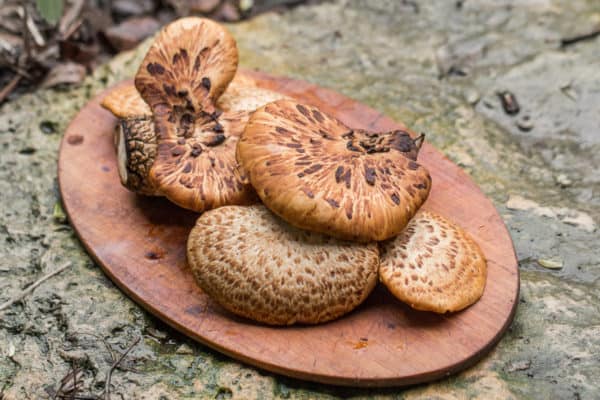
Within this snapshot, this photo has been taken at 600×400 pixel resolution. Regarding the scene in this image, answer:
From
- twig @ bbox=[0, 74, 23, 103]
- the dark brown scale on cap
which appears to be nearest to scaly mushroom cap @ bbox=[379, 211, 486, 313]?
the dark brown scale on cap

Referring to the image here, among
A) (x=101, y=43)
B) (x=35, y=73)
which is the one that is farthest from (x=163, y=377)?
(x=101, y=43)

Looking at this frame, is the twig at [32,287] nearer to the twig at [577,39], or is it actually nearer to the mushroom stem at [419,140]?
the mushroom stem at [419,140]

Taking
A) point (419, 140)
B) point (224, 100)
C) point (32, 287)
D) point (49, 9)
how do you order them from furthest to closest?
point (49, 9) < point (224, 100) < point (419, 140) < point (32, 287)

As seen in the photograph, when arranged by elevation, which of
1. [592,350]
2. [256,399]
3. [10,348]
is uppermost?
[592,350]

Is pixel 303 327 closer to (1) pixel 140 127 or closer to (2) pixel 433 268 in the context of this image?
(2) pixel 433 268

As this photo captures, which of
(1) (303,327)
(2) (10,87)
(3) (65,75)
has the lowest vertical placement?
(2) (10,87)

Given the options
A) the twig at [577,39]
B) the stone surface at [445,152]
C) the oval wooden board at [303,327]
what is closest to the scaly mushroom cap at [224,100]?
the oval wooden board at [303,327]

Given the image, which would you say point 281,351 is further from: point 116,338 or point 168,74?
point 168,74

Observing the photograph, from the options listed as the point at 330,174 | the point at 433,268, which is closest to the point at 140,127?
the point at 330,174

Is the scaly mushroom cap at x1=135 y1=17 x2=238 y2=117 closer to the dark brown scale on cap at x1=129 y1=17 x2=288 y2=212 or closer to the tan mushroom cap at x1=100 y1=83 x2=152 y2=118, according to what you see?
the dark brown scale on cap at x1=129 y1=17 x2=288 y2=212
